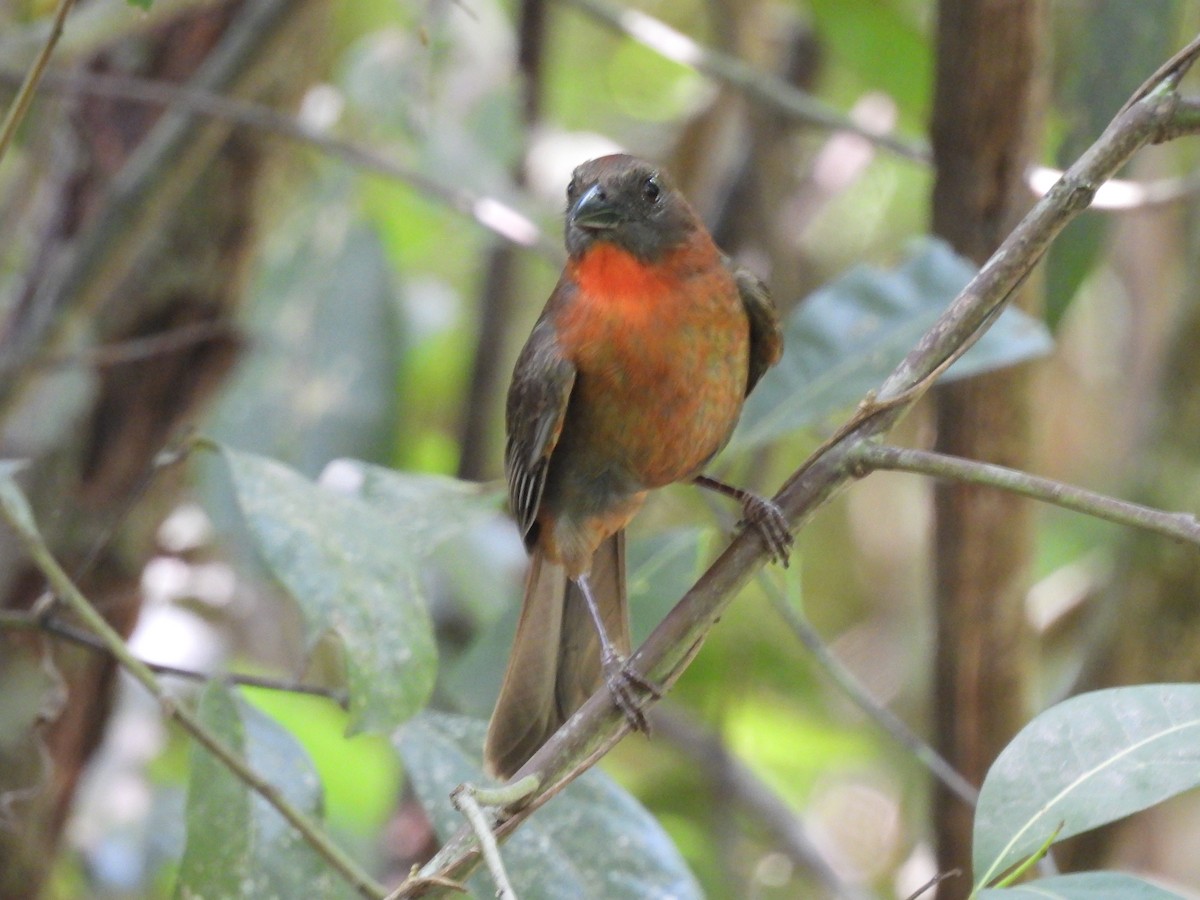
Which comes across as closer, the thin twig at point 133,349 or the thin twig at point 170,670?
the thin twig at point 170,670

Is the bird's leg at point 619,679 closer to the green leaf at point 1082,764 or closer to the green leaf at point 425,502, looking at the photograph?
the green leaf at point 425,502

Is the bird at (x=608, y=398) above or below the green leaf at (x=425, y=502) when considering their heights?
above

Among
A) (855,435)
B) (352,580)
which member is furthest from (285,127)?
(855,435)

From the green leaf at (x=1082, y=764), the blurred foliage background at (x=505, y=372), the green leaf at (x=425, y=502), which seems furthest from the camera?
the blurred foliage background at (x=505, y=372)

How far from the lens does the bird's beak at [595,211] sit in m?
3.06

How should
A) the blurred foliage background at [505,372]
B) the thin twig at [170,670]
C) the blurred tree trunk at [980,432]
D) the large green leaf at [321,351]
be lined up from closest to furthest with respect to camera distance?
the thin twig at [170,670] → the blurred tree trunk at [980,432] → the blurred foliage background at [505,372] → the large green leaf at [321,351]

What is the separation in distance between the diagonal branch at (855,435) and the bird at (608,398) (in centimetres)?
88

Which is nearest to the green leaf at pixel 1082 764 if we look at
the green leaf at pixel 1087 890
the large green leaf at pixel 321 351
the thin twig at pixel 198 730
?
the green leaf at pixel 1087 890

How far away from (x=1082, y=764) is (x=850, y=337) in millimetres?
1546

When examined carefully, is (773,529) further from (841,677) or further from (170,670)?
(170,670)

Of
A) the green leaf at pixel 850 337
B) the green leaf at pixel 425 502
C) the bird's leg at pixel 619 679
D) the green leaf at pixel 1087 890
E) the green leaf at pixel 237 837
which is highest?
the green leaf at pixel 850 337

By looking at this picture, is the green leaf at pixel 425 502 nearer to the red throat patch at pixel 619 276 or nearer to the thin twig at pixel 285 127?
the red throat patch at pixel 619 276

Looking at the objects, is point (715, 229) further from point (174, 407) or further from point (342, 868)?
point (342, 868)

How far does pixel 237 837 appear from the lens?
2174mm
